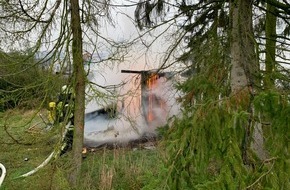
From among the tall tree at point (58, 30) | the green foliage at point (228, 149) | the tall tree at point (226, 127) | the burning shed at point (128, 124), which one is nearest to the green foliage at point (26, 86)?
the tall tree at point (58, 30)

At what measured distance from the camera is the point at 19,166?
6.36 meters

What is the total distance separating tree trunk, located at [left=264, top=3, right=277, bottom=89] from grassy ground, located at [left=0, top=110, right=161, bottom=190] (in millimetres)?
2115

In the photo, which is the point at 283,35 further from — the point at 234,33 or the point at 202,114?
the point at 202,114

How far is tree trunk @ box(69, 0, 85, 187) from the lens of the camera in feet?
17.4

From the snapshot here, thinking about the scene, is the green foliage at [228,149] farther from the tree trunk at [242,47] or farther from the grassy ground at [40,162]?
the grassy ground at [40,162]

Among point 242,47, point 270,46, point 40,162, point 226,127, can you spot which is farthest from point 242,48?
point 40,162

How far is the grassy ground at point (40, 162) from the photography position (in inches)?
199

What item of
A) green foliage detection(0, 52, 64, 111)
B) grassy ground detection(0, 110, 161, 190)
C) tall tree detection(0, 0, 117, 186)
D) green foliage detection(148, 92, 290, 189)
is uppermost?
tall tree detection(0, 0, 117, 186)

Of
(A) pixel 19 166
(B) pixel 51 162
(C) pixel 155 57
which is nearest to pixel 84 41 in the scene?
(C) pixel 155 57

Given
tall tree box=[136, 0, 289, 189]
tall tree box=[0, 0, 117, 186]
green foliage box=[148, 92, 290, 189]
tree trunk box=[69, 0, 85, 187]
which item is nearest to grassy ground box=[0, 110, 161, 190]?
tree trunk box=[69, 0, 85, 187]

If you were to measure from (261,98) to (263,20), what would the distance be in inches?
150

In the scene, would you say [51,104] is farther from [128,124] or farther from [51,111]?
[128,124]

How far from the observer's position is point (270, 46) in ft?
12.0

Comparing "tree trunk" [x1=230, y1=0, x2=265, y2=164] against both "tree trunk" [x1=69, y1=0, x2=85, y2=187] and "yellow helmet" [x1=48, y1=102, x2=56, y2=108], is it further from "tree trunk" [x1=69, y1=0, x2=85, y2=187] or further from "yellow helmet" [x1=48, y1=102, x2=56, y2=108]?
"yellow helmet" [x1=48, y1=102, x2=56, y2=108]
